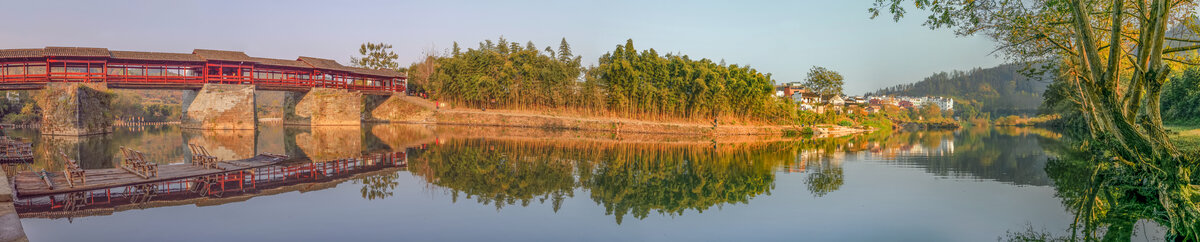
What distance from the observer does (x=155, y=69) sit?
28984 mm

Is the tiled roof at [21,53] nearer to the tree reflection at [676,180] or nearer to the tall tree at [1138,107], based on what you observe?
the tree reflection at [676,180]

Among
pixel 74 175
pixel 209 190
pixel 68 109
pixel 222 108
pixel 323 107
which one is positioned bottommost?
pixel 209 190

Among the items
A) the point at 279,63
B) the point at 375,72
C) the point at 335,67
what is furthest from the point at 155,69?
the point at 375,72

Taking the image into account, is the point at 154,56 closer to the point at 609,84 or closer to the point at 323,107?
the point at 323,107

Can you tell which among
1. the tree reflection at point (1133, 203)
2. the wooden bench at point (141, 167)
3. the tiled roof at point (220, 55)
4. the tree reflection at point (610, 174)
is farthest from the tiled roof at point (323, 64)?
the tree reflection at point (1133, 203)

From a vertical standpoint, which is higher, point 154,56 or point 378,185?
point 154,56

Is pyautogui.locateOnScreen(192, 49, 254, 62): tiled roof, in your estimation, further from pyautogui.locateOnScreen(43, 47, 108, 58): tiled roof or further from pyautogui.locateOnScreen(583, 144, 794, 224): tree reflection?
pyautogui.locateOnScreen(583, 144, 794, 224): tree reflection

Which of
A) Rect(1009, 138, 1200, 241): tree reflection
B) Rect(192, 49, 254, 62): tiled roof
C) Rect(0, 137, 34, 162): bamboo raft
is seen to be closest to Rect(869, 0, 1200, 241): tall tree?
Rect(1009, 138, 1200, 241): tree reflection

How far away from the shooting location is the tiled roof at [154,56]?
89.8 feet

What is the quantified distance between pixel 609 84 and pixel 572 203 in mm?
26048

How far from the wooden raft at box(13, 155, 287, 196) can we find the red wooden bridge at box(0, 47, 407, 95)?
1972cm

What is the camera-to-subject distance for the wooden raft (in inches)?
355

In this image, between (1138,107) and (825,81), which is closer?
(1138,107)

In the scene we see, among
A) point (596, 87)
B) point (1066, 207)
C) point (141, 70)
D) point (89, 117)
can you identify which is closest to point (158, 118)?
point (141, 70)
